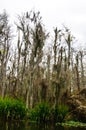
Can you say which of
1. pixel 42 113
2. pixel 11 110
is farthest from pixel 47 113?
pixel 11 110

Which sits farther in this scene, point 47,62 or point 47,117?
point 47,62

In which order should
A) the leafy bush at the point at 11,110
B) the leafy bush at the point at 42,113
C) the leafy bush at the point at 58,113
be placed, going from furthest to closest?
the leafy bush at the point at 58,113 → the leafy bush at the point at 42,113 → the leafy bush at the point at 11,110

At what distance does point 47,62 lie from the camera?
180 feet

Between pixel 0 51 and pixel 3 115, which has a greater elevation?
pixel 0 51

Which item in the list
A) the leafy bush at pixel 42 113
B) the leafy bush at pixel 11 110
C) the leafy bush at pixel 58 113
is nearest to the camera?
the leafy bush at pixel 11 110

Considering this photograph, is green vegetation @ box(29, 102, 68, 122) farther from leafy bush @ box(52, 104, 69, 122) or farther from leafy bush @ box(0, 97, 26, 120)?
leafy bush @ box(0, 97, 26, 120)

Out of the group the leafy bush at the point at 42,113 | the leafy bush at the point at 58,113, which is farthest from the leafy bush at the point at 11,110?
the leafy bush at the point at 58,113

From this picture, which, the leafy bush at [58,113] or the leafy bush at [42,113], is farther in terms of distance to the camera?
the leafy bush at [58,113]

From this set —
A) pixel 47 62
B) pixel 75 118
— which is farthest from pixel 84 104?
pixel 47 62

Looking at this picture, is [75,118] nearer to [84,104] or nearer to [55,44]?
[84,104]

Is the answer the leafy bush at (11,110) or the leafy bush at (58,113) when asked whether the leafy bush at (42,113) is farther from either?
the leafy bush at (11,110)

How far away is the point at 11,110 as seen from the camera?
19.1 meters

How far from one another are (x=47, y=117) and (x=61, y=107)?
54.7 inches

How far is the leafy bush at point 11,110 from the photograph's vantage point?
1897cm
